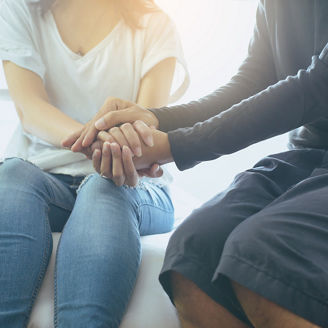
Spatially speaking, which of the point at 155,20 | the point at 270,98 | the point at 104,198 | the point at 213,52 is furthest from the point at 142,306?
the point at 213,52

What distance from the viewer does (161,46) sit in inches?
41.7

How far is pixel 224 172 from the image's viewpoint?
1604 mm

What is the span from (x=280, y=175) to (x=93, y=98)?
1.85 ft

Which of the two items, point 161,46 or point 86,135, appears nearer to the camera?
point 86,135

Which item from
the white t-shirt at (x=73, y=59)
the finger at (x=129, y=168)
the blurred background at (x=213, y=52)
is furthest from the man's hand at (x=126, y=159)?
the blurred background at (x=213, y=52)

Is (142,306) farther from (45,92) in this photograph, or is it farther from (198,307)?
(45,92)

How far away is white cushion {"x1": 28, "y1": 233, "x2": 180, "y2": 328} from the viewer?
598 millimetres

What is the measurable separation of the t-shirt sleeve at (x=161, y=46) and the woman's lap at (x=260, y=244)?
50 centimetres

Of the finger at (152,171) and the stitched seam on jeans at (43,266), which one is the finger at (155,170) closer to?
the finger at (152,171)

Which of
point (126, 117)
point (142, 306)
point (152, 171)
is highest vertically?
point (126, 117)

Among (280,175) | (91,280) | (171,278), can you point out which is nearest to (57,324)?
(91,280)

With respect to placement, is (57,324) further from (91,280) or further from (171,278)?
(171,278)

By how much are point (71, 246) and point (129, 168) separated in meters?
0.19

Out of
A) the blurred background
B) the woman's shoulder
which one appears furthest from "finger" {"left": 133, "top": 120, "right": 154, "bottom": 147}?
the blurred background
